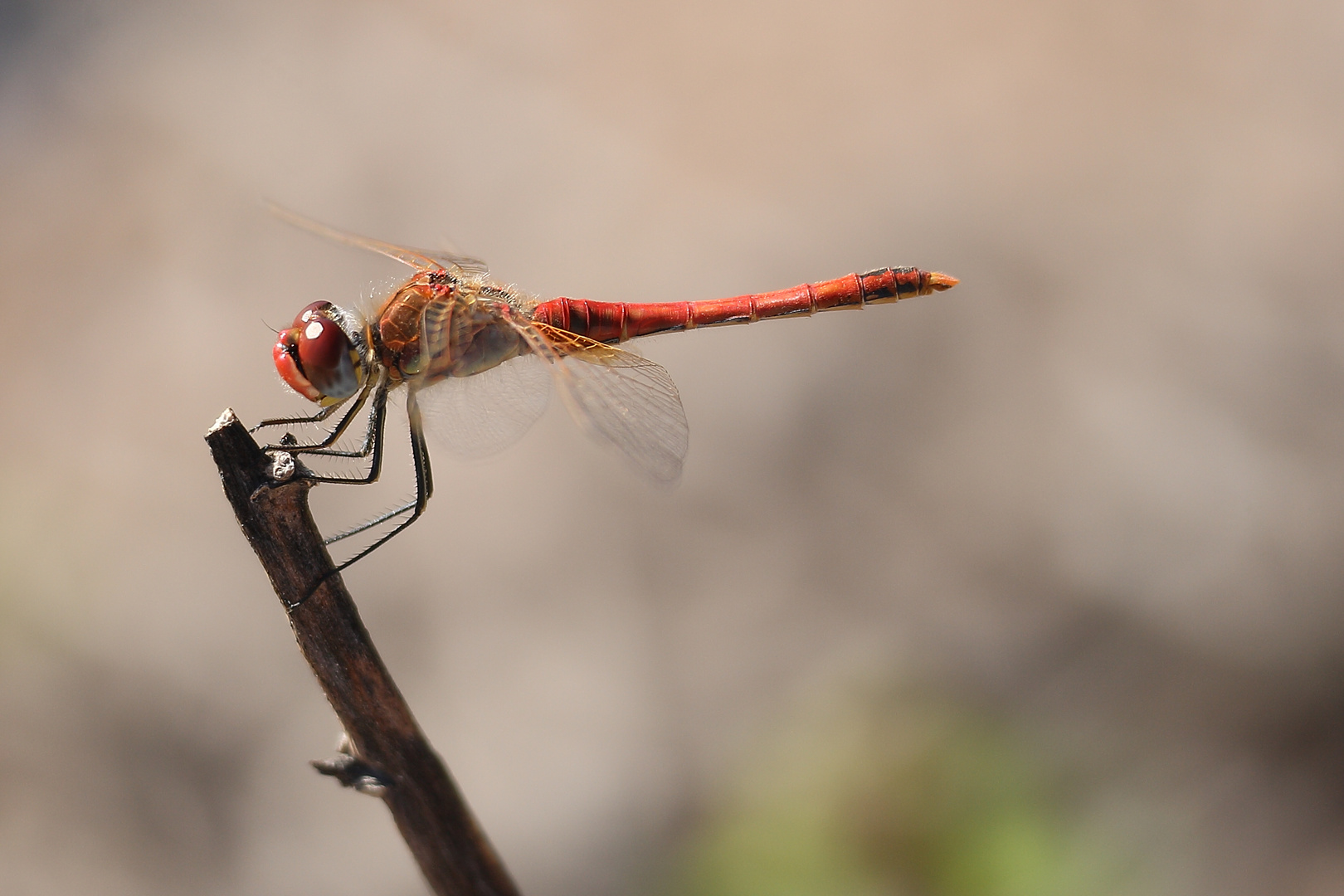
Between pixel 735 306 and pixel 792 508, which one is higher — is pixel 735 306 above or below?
above

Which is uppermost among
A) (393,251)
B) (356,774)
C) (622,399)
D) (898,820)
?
(393,251)

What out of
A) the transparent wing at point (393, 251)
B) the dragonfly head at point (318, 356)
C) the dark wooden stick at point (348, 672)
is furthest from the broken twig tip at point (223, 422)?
the transparent wing at point (393, 251)

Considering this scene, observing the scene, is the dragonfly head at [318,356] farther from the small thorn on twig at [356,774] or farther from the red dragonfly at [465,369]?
the small thorn on twig at [356,774]

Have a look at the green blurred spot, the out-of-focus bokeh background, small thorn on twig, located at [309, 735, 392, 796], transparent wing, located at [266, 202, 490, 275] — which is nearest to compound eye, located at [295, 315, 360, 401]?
transparent wing, located at [266, 202, 490, 275]

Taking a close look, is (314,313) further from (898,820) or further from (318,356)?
(898,820)

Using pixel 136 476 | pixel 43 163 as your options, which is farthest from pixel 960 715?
pixel 43 163

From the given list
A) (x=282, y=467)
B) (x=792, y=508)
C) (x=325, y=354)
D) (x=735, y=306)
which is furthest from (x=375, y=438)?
(x=792, y=508)
